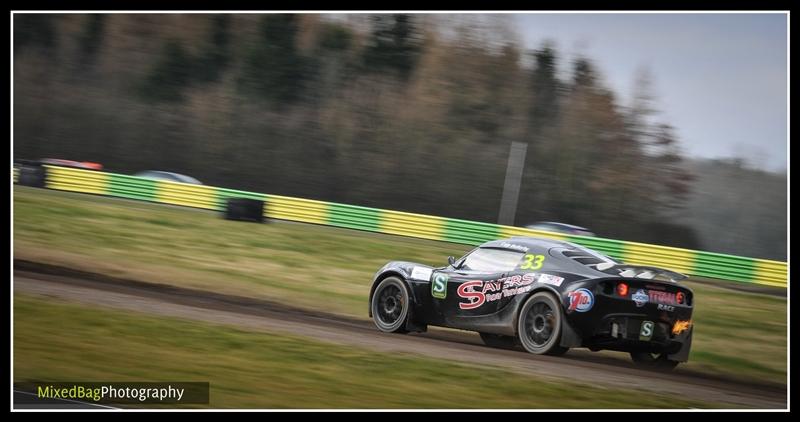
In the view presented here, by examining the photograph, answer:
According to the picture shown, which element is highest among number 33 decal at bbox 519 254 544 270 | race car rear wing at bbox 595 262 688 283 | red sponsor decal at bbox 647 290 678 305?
race car rear wing at bbox 595 262 688 283

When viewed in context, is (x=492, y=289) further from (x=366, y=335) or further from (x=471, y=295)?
(x=366, y=335)

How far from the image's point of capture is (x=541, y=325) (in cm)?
832

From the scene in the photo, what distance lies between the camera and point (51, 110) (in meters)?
18.0

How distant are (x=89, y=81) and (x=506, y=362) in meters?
13.9

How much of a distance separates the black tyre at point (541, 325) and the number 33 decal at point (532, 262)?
0.96 feet

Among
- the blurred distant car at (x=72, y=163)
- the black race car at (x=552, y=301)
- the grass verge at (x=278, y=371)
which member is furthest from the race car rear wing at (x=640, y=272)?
the blurred distant car at (x=72, y=163)

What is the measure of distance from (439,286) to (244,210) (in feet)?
18.1

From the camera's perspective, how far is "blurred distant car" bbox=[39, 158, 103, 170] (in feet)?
53.9

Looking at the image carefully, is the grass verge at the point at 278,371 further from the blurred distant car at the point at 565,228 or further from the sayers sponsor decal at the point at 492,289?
the blurred distant car at the point at 565,228

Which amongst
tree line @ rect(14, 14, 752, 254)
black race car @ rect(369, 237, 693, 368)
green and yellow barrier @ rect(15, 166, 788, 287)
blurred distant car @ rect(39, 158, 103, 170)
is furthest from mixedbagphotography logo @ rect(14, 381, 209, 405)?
blurred distant car @ rect(39, 158, 103, 170)

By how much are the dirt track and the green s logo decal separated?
0.49 m

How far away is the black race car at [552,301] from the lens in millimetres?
8008

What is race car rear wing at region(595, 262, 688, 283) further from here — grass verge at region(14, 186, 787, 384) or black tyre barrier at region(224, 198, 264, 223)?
black tyre barrier at region(224, 198, 264, 223)

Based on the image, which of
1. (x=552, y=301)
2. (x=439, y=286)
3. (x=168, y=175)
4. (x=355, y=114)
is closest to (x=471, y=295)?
(x=439, y=286)
